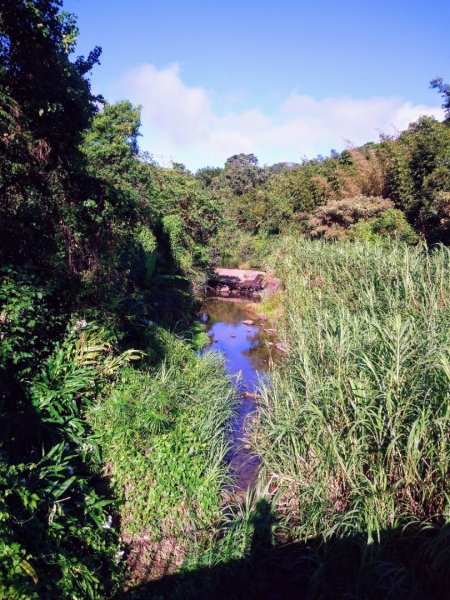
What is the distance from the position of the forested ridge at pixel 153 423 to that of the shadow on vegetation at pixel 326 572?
17mm

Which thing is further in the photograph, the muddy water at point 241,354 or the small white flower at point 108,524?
the muddy water at point 241,354

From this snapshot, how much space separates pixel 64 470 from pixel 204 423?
1797 millimetres

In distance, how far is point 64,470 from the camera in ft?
11.8

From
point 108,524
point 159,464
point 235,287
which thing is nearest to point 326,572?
point 159,464

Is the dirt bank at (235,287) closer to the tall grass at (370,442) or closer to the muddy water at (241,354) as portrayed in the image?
the muddy water at (241,354)

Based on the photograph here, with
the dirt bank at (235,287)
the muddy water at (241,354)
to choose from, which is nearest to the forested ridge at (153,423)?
the muddy water at (241,354)

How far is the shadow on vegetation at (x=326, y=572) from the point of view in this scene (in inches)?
121

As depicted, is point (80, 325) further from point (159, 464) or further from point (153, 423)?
point (159, 464)

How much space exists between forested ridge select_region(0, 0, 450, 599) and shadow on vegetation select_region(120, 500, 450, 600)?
0.02 meters

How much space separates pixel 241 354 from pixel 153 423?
6.39m

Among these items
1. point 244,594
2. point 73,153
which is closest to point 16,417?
point 244,594

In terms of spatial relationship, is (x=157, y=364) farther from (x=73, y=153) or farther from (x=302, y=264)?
(x=302, y=264)

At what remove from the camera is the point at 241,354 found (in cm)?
1063

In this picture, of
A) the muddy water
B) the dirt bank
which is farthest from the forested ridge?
the dirt bank
